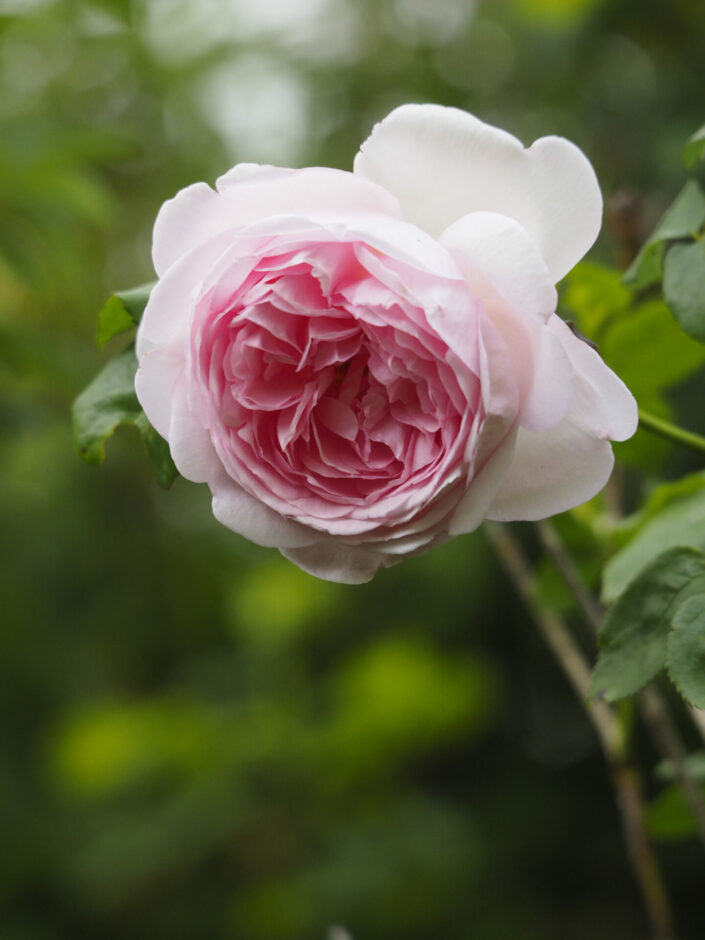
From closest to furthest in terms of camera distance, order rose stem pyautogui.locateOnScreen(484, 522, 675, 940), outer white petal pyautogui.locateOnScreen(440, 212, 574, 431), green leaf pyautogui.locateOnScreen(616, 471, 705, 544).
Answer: outer white petal pyautogui.locateOnScreen(440, 212, 574, 431) → green leaf pyautogui.locateOnScreen(616, 471, 705, 544) → rose stem pyautogui.locateOnScreen(484, 522, 675, 940)

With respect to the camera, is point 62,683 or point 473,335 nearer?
point 473,335

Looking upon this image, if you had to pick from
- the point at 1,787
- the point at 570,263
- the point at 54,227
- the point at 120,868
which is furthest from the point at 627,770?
the point at 1,787

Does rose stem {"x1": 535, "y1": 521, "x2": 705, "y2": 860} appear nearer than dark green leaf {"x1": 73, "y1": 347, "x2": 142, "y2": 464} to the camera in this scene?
No

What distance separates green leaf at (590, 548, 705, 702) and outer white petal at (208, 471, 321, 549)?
164 millimetres

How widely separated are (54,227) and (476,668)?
4.33 feet

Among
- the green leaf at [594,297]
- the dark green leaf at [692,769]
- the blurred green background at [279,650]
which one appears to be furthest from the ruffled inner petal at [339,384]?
the blurred green background at [279,650]

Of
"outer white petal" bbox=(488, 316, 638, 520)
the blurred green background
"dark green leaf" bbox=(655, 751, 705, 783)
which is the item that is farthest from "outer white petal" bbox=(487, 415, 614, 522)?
the blurred green background

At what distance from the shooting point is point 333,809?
210 cm

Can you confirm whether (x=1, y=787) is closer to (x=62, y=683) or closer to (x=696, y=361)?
(x=62, y=683)

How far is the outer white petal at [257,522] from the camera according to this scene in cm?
44

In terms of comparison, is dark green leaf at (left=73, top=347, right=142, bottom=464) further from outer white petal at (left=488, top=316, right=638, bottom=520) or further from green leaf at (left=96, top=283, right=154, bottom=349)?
outer white petal at (left=488, top=316, right=638, bottom=520)

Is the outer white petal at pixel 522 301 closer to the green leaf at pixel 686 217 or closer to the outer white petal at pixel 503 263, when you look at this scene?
the outer white petal at pixel 503 263

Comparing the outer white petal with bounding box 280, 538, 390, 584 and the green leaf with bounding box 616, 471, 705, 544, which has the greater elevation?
the outer white petal with bounding box 280, 538, 390, 584

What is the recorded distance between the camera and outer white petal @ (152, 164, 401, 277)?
43 centimetres
